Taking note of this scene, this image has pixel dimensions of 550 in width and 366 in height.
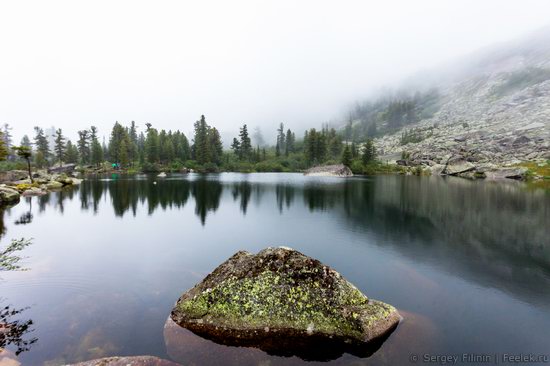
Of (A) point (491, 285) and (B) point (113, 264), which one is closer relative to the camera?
(A) point (491, 285)

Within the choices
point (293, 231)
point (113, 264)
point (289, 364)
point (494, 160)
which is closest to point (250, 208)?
point (293, 231)

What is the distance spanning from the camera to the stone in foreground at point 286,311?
10352mm

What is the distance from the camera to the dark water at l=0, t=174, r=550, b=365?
35.6 feet

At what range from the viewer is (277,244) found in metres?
25.6

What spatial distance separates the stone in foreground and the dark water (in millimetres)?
527

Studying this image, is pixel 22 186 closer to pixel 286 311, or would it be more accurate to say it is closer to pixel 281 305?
pixel 281 305

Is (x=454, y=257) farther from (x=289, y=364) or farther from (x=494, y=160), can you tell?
(x=494, y=160)

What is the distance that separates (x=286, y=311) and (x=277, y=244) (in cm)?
1447

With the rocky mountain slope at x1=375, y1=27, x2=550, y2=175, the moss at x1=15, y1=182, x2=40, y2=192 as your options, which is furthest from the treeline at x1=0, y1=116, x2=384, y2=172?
the moss at x1=15, y1=182, x2=40, y2=192

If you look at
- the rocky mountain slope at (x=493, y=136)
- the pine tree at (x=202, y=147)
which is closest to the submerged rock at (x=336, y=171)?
the rocky mountain slope at (x=493, y=136)

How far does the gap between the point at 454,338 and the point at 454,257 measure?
1273cm

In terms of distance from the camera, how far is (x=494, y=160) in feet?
405

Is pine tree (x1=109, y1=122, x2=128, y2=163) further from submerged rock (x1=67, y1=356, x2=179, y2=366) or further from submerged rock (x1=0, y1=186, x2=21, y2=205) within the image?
submerged rock (x1=67, y1=356, x2=179, y2=366)

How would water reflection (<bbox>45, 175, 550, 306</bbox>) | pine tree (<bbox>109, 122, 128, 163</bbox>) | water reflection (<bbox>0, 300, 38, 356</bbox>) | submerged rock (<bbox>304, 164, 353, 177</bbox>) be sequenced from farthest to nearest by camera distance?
pine tree (<bbox>109, 122, 128, 163</bbox>), submerged rock (<bbox>304, 164, 353, 177</bbox>), water reflection (<bbox>45, 175, 550, 306</bbox>), water reflection (<bbox>0, 300, 38, 356</bbox>)
